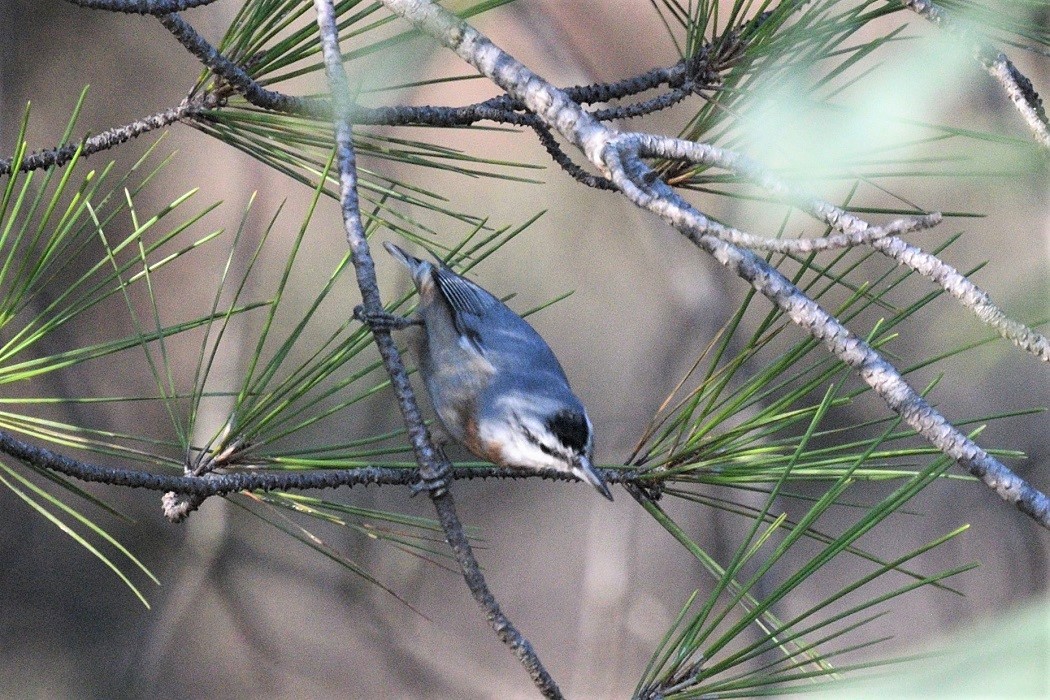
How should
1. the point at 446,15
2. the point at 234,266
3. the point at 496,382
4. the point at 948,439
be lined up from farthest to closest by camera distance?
the point at 234,266, the point at 496,382, the point at 446,15, the point at 948,439

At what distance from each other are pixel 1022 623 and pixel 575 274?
190 centimetres

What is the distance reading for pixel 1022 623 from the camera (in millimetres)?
113

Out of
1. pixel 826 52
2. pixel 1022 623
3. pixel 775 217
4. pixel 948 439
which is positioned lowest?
pixel 1022 623

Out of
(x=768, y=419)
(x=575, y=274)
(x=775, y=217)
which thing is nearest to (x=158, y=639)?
(x=575, y=274)

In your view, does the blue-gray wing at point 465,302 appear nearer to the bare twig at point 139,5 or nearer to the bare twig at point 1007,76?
the bare twig at point 139,5

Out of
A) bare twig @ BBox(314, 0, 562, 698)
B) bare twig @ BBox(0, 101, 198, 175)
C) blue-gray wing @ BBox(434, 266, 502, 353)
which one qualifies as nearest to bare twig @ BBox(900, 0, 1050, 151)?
bare twig @ BBox(314, 0, 562, 698)

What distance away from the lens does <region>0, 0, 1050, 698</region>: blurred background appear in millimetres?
1819

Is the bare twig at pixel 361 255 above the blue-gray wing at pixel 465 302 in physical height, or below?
below

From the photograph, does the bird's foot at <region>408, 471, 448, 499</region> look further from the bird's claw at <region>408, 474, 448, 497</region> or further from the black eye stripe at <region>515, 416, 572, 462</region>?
the black eye stripe at <region>515, 416, 572, 462</region>

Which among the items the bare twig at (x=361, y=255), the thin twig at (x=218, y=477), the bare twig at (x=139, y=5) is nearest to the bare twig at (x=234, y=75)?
the bare twig at (x=139, y=5)

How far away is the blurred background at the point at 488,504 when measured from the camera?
182 cm

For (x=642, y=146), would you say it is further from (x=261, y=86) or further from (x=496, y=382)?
A: (x=496, y=382)

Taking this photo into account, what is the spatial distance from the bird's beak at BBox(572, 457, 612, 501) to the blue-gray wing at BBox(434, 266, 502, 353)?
0.96ft

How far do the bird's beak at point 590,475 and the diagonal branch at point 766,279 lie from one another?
40cm
